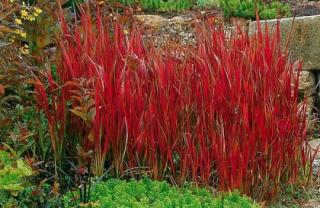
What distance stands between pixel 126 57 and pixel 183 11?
4540mm

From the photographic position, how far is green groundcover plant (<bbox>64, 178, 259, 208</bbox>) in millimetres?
3879

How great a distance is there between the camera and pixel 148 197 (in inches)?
159

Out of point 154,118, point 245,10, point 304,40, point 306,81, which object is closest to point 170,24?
point 245,10

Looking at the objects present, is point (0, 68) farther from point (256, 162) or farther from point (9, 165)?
point (256, 162)

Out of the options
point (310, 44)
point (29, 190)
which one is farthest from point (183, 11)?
point (29, 190)

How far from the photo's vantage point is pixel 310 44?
7.45 metres

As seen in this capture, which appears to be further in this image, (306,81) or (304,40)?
(304,40)

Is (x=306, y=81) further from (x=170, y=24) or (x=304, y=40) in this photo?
(x=170, y=24)

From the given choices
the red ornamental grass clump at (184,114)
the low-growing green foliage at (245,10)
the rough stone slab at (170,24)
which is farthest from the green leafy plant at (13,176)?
the low-growing green foliage at (245,10)

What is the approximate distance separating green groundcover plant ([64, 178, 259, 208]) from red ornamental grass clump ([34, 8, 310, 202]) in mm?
300

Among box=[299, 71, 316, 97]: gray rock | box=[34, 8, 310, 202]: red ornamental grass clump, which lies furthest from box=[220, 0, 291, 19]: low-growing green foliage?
box=[34, 8, 310, 202]: red ornamental grass clump

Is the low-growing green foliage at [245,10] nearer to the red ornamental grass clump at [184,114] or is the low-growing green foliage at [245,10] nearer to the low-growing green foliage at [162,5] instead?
the low-growing green foliage at [162,5]

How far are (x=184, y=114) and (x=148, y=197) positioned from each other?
74 cm

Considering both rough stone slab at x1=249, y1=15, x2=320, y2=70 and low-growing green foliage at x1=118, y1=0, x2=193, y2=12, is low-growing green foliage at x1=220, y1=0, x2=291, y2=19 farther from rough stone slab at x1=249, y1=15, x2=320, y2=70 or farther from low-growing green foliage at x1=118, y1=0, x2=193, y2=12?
rough stone slab at x1=249, y1=15, x2=320, y2=70
